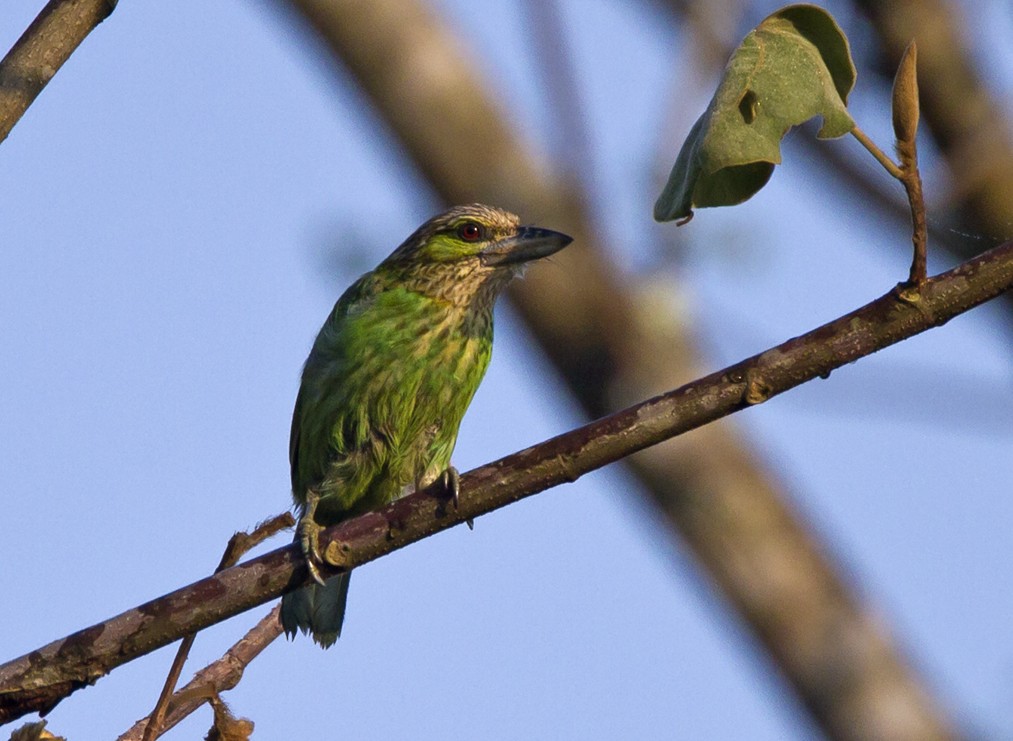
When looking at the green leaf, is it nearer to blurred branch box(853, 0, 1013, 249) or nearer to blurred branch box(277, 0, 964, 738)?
blurred branch box(853, 0, 1013, 249)

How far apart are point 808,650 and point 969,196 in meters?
1.59

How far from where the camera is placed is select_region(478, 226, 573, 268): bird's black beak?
470cm

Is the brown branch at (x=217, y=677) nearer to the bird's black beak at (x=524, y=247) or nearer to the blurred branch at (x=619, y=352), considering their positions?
the bird's black beak at (x=524, y=247)

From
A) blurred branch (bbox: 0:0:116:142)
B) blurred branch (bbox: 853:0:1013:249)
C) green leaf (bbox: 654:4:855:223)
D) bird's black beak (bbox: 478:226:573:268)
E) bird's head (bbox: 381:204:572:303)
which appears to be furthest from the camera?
bird's head (bbox: 381:204:572:303)

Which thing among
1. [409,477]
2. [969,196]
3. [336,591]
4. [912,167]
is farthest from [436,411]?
[912,167]

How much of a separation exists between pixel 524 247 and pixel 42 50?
2.53 metres

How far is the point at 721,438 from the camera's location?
526cm

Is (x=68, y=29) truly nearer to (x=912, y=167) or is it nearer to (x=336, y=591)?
(x=912, y=167)

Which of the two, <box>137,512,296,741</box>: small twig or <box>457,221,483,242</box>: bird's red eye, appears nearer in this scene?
<box>137,512,296,741</box>: small twig

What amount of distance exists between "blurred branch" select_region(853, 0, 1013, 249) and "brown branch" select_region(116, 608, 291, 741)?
2911 millimetres

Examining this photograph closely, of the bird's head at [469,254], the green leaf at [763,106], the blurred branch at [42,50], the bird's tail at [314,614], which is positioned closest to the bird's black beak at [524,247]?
the bird's head at [469,254]

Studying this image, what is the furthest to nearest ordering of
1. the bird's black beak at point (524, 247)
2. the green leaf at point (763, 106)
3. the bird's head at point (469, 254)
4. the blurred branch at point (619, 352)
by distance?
the blurred branch at point (619, 352)
the bird's head at point (469, 254)
the bird's black beak at point (524, 247)
the green leaf at point (763, 106)

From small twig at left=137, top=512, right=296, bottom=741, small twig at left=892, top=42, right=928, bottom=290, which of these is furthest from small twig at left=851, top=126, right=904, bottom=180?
small twig at left=137, top=512, right=296, bottom=741

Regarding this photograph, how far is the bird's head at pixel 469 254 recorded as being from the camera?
4852 mm
